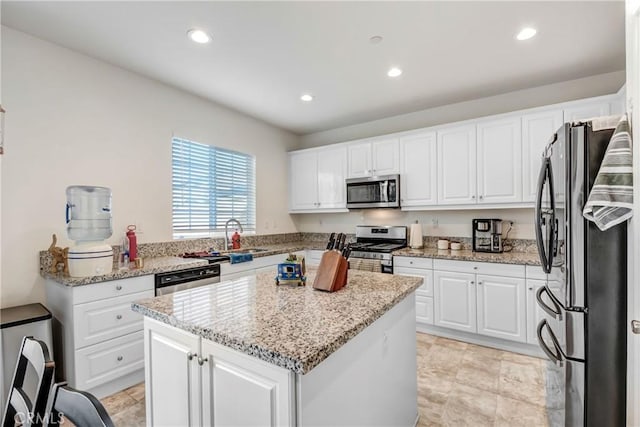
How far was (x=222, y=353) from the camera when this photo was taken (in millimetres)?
1083

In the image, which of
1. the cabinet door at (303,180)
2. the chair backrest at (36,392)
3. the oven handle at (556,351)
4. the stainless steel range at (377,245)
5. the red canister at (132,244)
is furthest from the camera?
the cabinet door at (303,180)

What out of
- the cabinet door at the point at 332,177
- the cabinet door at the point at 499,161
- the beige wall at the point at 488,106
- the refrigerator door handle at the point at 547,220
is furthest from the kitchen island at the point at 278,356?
the beige wall at the point at 488,106

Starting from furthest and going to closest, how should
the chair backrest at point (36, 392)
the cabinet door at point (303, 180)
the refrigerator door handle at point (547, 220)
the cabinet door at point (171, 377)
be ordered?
1. the cabinet door at point (303, 180)
2. the refrigerator door handle at point (547, 220)
3. the cabinet door at point (171, 377)
4. the chair backrest at point (36, 392)

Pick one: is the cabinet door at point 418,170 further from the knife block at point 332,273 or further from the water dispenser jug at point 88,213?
the water dispenser jug at point 88,213

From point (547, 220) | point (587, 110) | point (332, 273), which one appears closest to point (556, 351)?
point (547, 220)

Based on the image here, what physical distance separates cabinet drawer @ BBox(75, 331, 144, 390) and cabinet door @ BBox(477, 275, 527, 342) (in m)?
3.12

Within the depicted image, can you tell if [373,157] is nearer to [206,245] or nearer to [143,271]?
[206,245]

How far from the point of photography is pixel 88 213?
2.47 metres

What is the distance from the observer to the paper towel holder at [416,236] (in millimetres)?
3775

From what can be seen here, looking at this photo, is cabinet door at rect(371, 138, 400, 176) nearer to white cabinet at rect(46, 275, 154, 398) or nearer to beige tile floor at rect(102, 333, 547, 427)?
beige tile floor at rect(102, 333, 547, 427)

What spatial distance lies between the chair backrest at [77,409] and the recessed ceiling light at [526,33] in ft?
10.1

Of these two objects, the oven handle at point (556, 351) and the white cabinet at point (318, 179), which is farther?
the white cabinet at point (318, 179)

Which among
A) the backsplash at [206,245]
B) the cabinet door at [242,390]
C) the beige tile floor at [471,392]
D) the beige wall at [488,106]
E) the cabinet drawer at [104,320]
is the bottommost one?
the beige tile floor at [471,392]

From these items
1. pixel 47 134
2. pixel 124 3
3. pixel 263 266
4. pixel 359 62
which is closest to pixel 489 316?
pixel 263 266
